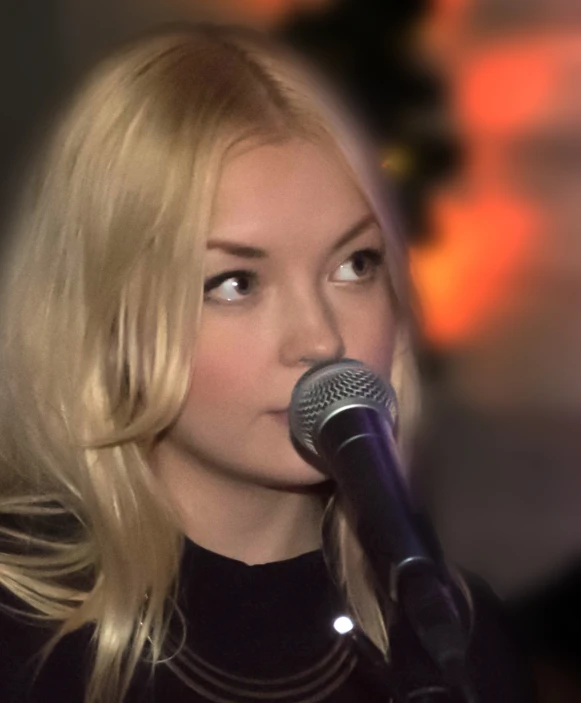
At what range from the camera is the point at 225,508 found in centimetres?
101

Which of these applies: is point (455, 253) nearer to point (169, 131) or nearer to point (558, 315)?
point (558, 315)

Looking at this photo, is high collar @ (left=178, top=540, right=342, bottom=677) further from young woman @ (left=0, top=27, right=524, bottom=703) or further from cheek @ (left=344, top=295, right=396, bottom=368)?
cheek @ (left=344, top=295, right=396, bottom=368)

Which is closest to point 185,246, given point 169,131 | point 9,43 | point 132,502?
point 169,131

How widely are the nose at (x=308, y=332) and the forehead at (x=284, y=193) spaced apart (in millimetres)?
54

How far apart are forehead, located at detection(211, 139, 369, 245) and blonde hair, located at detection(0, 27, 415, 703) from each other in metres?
0.01

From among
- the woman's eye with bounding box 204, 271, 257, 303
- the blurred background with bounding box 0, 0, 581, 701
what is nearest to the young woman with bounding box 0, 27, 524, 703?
the woman's eye with bounding box 204, 271, 257, 303

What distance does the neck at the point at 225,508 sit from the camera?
3.29ft

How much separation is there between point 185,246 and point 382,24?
95 centimetres

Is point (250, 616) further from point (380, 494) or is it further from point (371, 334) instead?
point (380, 494)

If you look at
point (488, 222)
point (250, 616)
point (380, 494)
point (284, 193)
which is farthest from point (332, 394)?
point (488, 222)

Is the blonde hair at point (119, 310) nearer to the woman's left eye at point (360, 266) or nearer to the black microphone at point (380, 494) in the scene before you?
the woman's left eye at point (360, 266)

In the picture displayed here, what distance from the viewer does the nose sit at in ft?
2.83

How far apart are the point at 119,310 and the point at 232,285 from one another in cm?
10

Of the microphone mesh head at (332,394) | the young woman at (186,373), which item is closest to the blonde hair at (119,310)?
the young woman at (186,373)
